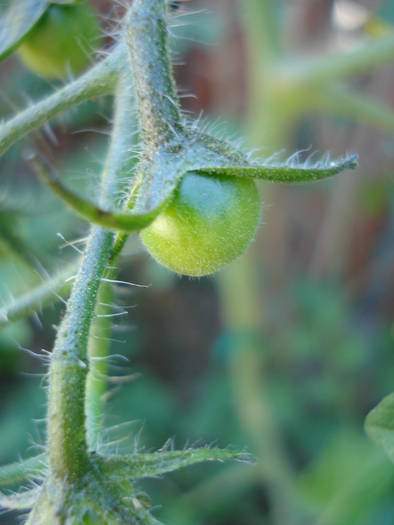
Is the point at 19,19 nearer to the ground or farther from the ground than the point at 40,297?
farther from the ground

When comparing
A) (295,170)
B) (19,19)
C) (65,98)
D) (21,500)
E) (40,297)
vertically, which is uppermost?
(19,19)

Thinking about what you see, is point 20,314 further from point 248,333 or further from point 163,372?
point 163,372

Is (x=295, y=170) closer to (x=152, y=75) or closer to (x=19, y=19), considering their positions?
(x=152, y=75)

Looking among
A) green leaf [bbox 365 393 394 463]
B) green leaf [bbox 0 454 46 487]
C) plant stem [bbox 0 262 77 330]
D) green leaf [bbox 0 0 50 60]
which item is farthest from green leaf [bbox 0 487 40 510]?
green leaf [bbox 0 0 50 60]

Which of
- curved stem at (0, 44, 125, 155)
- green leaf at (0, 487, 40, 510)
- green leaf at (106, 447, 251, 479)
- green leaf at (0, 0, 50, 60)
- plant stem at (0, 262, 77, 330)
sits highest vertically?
green leaf at (0, 0, 50, 60)

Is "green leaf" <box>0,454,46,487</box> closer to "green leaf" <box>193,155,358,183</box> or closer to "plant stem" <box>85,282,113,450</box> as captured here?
"plant stem" <box>85,282,113,450</box>

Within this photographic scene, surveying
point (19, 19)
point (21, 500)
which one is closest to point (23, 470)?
point (21, 500)
